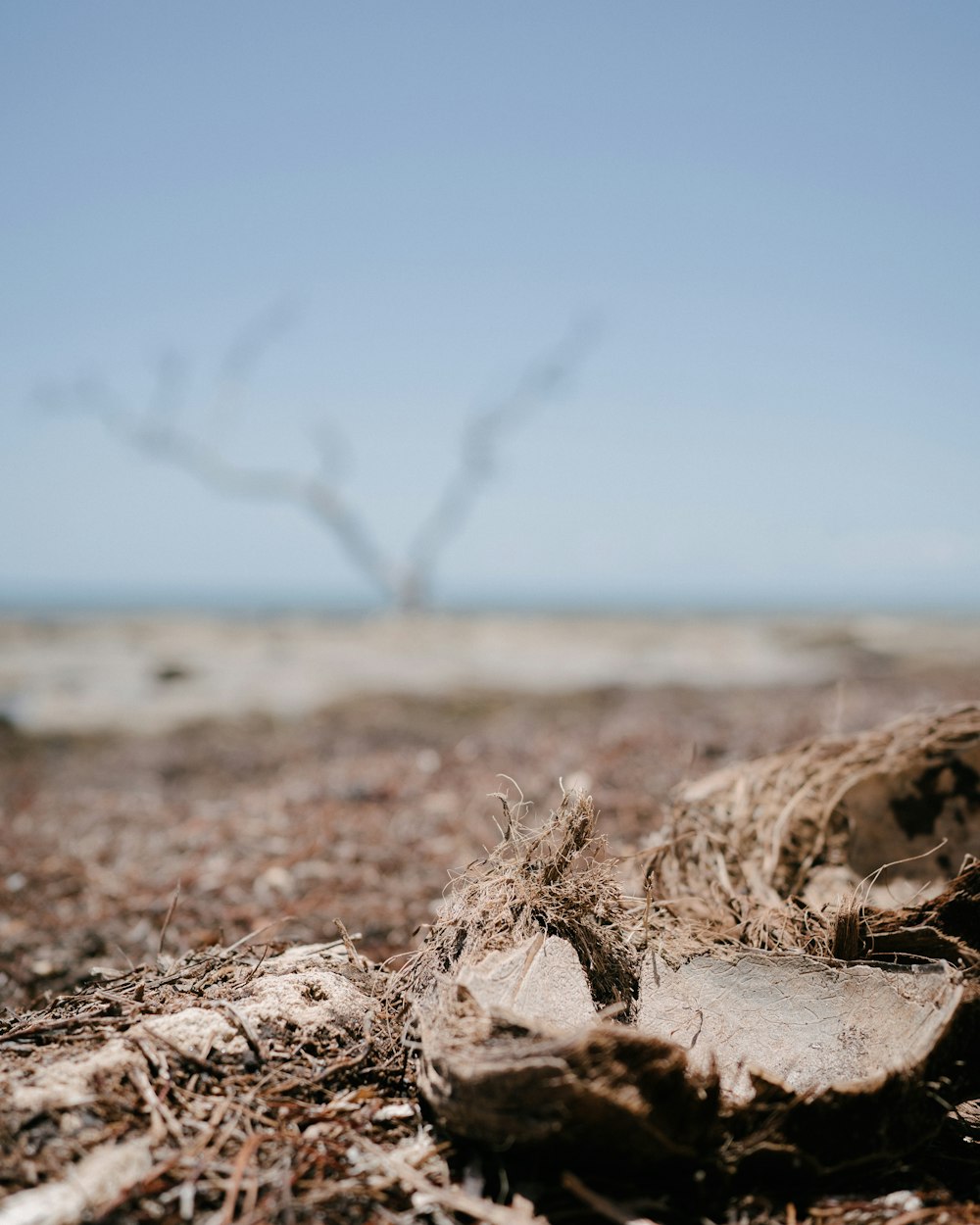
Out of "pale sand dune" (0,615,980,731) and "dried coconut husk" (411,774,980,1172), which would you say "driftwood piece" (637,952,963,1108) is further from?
"pale sand dune" (0,615,980,731)

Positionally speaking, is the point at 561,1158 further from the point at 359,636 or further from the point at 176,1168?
the point at 359,636

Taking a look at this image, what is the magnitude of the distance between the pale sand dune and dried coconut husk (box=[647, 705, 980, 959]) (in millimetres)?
8187

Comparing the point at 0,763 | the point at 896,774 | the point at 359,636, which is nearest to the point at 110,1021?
the point at 896,774

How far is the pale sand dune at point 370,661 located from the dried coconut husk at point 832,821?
26.9 feet

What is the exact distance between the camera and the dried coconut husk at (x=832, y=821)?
2998 millimetres

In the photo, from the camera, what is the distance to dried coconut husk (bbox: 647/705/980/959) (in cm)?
300

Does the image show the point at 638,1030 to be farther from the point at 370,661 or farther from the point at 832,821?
the point at 370,661

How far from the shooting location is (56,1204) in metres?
1.54

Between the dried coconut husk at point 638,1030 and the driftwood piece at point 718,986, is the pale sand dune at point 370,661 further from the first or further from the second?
the dried coconut husk at point 638,1030

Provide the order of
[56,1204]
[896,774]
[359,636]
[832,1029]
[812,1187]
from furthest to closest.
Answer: [359,636], [896,774], [832,1029], [812,1187], [56,1204]

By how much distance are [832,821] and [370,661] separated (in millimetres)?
11287

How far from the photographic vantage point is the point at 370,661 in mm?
14125

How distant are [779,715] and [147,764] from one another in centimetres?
608

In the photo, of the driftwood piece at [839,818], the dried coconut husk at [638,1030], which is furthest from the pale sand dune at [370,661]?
the dried coconut husk at [638,1030]
